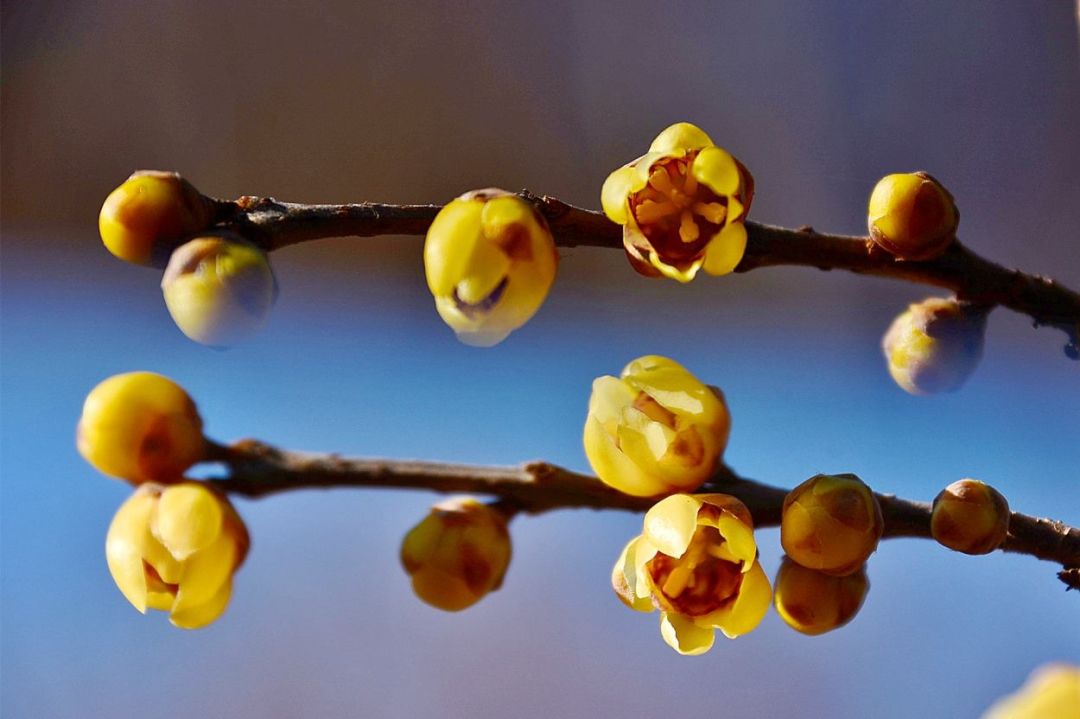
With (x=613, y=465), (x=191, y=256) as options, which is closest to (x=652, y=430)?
(x=613, y=465)

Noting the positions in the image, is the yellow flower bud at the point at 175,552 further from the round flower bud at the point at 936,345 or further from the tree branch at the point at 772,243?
the round flower bud at the point at 936,345

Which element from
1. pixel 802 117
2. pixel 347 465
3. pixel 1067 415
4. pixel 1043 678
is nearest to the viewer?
pixel 1043 678

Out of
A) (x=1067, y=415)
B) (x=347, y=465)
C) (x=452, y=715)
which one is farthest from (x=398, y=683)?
(x=1067, y=415)

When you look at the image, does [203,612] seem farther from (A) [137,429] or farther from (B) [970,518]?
(B) [970,518]

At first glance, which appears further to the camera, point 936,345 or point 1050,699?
point 936,345

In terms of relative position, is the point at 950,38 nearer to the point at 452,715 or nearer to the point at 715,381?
the point at 715,381

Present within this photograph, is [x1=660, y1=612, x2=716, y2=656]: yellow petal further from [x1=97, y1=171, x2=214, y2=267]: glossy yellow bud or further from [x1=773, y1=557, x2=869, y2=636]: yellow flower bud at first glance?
[x1=97, y1=171, x2=214, y2=267]: glossy yellow bud

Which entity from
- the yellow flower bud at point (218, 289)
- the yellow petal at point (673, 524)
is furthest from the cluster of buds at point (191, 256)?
the yellow petal at point (673, 524)
